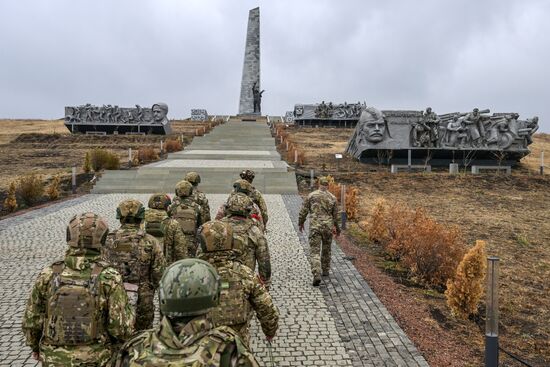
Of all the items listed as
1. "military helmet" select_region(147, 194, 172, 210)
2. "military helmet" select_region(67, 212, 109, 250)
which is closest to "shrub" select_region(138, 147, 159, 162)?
"military helmet" select_region(147, 194, 172, 210)

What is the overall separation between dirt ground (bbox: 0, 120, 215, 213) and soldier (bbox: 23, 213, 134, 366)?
576 inches

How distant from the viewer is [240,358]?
6.83 ft

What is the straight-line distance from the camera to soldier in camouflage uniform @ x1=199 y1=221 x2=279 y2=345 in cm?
338

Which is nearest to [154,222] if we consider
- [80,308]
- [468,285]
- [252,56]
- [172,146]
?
[80,308]

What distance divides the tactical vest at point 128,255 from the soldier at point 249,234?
2.72 ft

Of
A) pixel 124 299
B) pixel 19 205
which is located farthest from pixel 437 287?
pixel 19 205

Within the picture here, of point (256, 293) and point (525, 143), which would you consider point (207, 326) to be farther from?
point (525, 143)

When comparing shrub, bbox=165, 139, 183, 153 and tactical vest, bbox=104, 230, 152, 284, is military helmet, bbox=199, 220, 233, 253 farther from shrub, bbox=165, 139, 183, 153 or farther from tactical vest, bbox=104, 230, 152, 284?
shrub, bbox=165, 139, 183, 153

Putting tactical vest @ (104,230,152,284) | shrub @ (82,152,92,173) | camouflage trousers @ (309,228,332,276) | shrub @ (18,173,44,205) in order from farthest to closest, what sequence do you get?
1. shrub @ (82,152,92,173)
2. shrub @ (18,173,44,205)
3. camouflage trousers @ (309,228,332,276)
4. tactical vest @ (104,230,152,284)

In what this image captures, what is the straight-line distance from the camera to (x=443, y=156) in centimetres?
2402

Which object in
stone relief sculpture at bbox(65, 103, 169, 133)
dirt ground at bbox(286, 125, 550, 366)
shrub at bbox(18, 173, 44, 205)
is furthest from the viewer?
stone relief sculpture at bbox(65, 103, 169, 133)

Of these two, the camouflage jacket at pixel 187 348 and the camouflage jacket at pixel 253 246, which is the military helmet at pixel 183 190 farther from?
the camouflage jacket at pixel 187 348

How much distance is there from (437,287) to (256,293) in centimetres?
578

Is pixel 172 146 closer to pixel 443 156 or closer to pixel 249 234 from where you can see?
pixel 443 156
